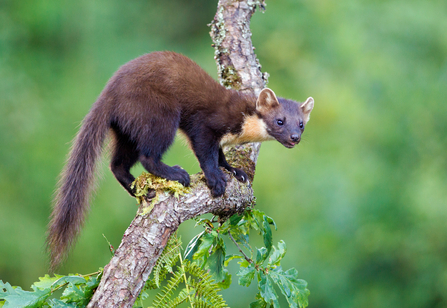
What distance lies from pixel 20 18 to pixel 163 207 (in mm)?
6439

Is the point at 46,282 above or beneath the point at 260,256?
beneath

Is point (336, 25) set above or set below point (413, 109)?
above

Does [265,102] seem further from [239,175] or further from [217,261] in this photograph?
[217,261]

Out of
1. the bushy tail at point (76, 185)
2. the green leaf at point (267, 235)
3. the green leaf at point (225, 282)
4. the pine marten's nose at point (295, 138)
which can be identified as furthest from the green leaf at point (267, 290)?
the bushy tail at point (76, 185)

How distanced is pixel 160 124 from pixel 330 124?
5.42 metres

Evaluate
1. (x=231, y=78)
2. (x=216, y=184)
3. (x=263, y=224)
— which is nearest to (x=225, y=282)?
(x=263, y=224)

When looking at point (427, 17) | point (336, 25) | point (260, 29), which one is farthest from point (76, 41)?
point (427, 17)

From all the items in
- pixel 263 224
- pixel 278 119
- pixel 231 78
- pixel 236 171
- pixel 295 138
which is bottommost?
pixel 263 224

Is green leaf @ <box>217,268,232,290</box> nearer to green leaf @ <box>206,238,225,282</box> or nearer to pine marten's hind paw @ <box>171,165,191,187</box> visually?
green leaf @ <box>206,238,225,282</box>

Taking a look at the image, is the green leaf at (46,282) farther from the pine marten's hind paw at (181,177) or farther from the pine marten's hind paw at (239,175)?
the pine marten's hind paw at (239,175)

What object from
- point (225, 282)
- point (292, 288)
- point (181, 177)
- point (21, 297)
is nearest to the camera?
point (21, 297)

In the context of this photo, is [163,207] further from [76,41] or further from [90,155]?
[76,41]

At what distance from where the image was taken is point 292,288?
3555 mm

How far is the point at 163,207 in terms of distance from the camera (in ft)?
10.9
